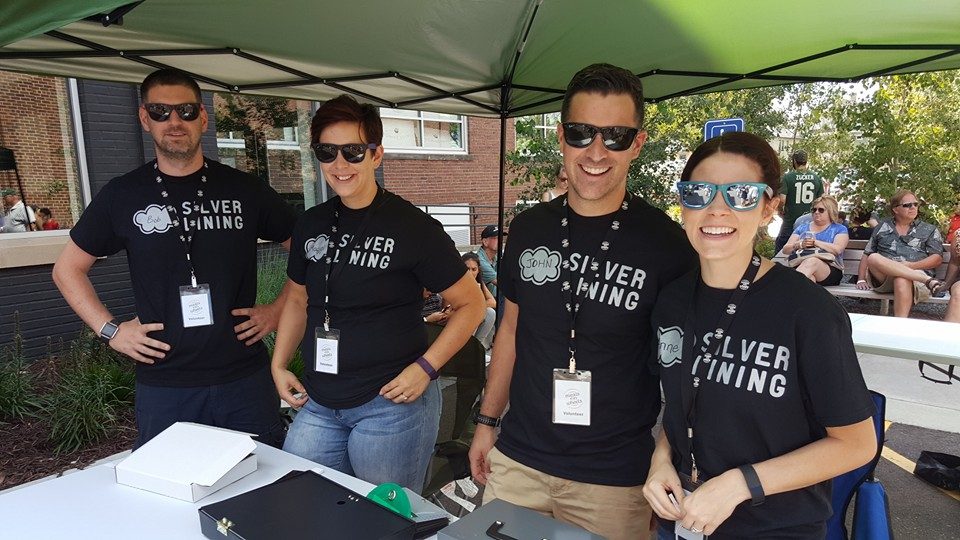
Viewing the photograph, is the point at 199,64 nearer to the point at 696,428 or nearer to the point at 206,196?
the point at 206,196

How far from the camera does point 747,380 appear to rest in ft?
4.27

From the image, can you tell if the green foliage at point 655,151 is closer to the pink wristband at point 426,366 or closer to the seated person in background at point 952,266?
the seated person in background at point 952,266

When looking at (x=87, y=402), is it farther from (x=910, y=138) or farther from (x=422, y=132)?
(x=910, y=138)

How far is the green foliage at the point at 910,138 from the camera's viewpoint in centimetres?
927

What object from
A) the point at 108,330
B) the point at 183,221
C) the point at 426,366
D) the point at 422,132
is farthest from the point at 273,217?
the point at 422,132

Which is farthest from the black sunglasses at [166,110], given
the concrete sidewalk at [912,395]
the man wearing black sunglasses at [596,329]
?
the concrete sidewalk at [912,395]

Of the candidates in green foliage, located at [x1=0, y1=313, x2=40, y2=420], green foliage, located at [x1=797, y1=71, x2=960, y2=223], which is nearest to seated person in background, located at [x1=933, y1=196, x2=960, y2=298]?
green foliage, located at [x1=797, y1=71, x2=960, y2=223]

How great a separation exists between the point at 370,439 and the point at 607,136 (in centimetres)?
121

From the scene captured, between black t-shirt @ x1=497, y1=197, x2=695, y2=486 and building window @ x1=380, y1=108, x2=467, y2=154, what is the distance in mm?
10056

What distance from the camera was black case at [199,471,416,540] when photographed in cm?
126

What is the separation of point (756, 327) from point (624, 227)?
50 cm

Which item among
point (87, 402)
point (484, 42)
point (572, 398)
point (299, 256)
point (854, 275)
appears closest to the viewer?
point (572, 398)

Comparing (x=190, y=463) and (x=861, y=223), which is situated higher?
(x=190, y=463)

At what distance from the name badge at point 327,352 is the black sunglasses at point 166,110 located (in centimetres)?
100
